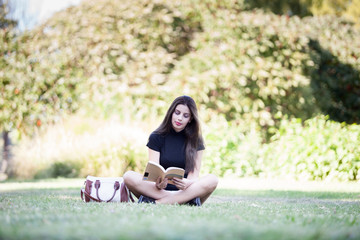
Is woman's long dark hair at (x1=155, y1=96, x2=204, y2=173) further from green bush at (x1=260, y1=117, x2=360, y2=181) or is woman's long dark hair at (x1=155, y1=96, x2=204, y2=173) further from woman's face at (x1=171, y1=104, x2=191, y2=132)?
green bush at (x1=260, y1=117, x2=360, y2=181)

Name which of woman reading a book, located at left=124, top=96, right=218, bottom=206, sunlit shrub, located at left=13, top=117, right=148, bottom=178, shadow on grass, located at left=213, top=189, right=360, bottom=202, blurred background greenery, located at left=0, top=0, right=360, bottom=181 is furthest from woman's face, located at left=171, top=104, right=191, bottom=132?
blurred background greenery, located at left=0, top=0, right=360, bottom=181

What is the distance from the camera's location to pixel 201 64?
34.7 feet

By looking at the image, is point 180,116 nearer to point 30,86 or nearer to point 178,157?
point 178,157

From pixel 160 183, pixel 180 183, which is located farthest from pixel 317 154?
pixel 160 183

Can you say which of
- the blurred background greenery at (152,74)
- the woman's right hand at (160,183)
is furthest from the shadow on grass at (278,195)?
the blurred background greenery at (152,74)

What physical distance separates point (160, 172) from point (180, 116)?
879mm

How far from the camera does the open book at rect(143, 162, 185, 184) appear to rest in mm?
3918

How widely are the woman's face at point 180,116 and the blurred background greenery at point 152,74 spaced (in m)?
4.26

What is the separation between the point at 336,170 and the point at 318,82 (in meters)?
5.24

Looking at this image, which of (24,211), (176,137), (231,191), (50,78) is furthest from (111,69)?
(24,211)

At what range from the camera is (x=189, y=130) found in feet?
15.9

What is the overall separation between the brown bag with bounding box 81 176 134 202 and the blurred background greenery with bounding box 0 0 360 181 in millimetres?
4432

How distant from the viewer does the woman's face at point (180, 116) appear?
470 cm

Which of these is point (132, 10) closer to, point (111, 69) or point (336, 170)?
point (111, 69)
